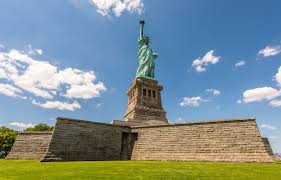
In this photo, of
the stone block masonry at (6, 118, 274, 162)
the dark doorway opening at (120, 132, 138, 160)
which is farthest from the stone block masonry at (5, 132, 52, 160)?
the dark doorway opening at (120, 132, 138, 160)

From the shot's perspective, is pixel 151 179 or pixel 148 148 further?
pixel 148 148

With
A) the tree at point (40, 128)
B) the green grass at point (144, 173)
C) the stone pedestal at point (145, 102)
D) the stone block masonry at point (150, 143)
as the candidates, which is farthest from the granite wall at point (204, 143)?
the tree at point (40, 128)

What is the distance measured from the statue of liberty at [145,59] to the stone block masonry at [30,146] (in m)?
21.5

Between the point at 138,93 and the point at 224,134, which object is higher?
the point at 138,93

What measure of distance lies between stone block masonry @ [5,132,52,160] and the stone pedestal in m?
13.5

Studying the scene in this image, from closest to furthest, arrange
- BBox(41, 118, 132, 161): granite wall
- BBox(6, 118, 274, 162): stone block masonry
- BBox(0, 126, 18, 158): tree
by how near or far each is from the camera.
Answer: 1. BBox(6, 118, 274, 162): stone block masonry
2. BBox(41, 118, 132, 161): granite wall
3. BBox(0, 126, 18, 158): tree

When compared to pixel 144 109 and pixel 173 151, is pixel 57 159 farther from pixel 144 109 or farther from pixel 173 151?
pixel 144 109

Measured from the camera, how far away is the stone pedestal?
109ft

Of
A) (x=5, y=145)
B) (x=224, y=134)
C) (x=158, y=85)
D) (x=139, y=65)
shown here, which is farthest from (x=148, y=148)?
(x=5, y=145)

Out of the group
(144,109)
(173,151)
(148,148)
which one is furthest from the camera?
(144,109)

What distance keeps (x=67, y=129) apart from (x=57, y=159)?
3.01m

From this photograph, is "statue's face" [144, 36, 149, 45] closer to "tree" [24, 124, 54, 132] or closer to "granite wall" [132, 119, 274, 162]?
"granite wall" [132, 119, 274, 162]

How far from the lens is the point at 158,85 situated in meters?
38.4

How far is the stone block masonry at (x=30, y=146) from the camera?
2261 centimetres
